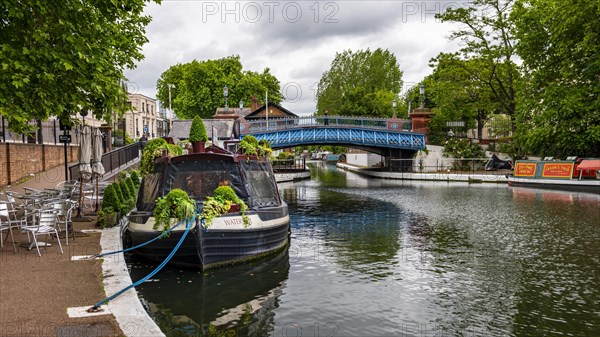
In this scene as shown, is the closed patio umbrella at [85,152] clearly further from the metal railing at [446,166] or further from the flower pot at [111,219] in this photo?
the metal railing at [446,166]

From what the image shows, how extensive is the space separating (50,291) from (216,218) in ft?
14.4

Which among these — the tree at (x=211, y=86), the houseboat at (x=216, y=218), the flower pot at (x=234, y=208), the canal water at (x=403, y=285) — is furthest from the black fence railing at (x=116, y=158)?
the tree at (x=211, y=86)


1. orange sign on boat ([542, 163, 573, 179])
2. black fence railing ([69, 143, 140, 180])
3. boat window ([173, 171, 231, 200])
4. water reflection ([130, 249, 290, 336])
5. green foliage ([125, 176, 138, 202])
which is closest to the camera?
water reflection ([130, 249, 290, 336])

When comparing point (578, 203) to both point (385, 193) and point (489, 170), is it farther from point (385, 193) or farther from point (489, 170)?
point (489, 170)

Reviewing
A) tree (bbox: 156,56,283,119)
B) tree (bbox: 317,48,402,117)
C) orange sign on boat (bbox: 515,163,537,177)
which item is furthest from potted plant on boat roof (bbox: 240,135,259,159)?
tree (bbox: 317,48,402,117)

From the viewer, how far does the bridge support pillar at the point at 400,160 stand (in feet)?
173

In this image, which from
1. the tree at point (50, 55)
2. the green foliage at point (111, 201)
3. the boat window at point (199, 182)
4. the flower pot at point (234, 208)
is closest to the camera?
the tree at point (50, 55)

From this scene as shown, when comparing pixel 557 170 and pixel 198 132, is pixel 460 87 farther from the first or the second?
pixel 198 132

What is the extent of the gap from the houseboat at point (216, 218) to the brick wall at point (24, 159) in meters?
11.0

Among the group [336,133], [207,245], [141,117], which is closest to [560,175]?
[336,133]

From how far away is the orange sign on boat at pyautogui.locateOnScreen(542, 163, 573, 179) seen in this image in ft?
120

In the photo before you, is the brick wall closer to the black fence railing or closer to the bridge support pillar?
the black fence railing

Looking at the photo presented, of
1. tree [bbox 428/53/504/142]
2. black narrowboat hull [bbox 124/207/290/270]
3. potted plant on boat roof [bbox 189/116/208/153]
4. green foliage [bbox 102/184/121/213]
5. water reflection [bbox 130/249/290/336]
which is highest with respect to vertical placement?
tree [bbox 428/53/504/142]

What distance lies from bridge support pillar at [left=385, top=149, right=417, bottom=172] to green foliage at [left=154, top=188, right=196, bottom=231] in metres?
42.1
